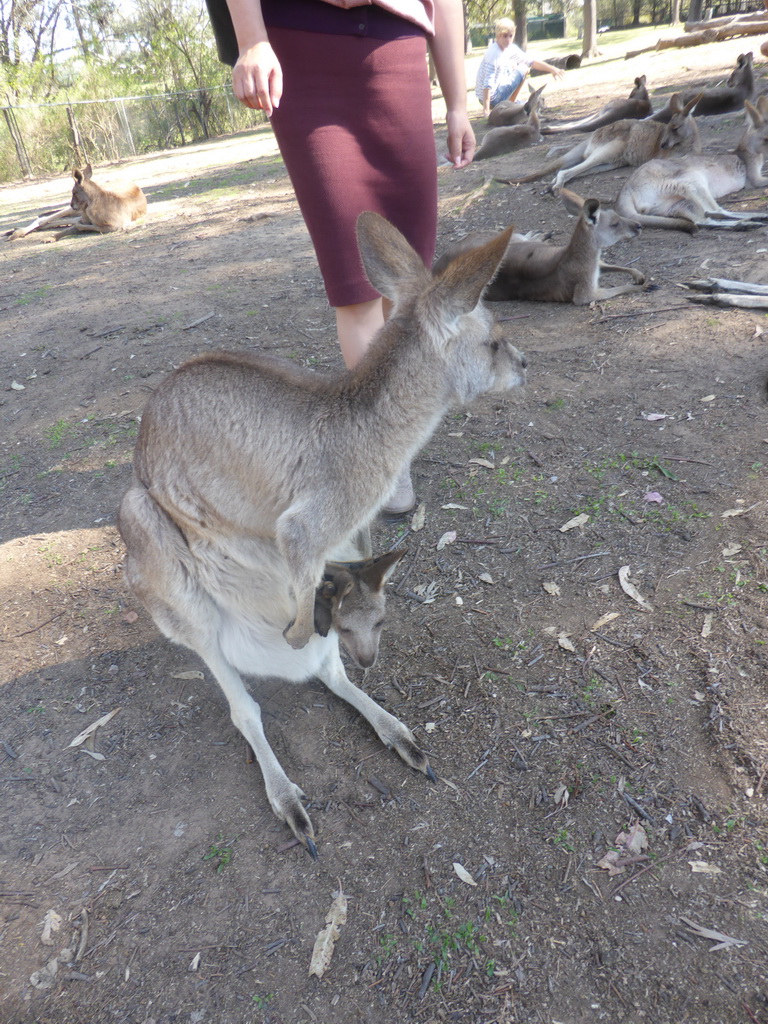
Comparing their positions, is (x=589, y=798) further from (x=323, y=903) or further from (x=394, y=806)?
(x=323, y=903)

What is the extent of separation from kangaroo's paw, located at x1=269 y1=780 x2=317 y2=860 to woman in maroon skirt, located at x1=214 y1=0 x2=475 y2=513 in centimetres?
82

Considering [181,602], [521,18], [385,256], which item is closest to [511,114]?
[385,256]

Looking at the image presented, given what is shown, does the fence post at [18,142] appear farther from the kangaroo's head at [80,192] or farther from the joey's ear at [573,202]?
the joey's ear at [573,202]

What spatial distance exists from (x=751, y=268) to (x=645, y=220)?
1.27m

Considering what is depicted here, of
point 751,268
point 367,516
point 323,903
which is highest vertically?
point 367,516

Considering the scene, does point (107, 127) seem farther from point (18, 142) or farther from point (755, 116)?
point (755, 116)

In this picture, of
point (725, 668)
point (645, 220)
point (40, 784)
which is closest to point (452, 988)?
point (725, 668)

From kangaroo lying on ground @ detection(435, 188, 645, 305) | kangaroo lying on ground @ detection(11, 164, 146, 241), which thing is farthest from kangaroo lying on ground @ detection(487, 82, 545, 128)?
kangaroo lying on ground @ detection(435, 188, 645, 305)

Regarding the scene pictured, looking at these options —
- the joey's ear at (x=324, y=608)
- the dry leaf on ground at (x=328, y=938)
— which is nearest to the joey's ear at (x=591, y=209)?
the joey's ear at (x=324, y=608)

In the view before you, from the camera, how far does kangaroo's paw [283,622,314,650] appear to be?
181cm

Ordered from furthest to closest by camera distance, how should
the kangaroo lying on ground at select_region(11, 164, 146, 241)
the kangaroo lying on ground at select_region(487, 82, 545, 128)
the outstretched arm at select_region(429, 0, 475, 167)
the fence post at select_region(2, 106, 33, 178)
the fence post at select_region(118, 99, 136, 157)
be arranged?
the fence post at select_region(118, 99, 136, 157), the fence post at select_region(2, 106, 33, 178), the kangaroo lying on ground at select_region(487, 82, 545, 128), the kangaroo lying on ground at select_region(11, 164, 146, 241), the outstretched arm at select_region(429, 0, 475, 167)

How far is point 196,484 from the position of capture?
1.82 metres

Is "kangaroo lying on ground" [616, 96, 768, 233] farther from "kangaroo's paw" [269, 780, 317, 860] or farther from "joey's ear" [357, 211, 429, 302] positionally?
"kangaroo's paw" [269, 780, 317, 860]

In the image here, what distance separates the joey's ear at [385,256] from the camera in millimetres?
1793
